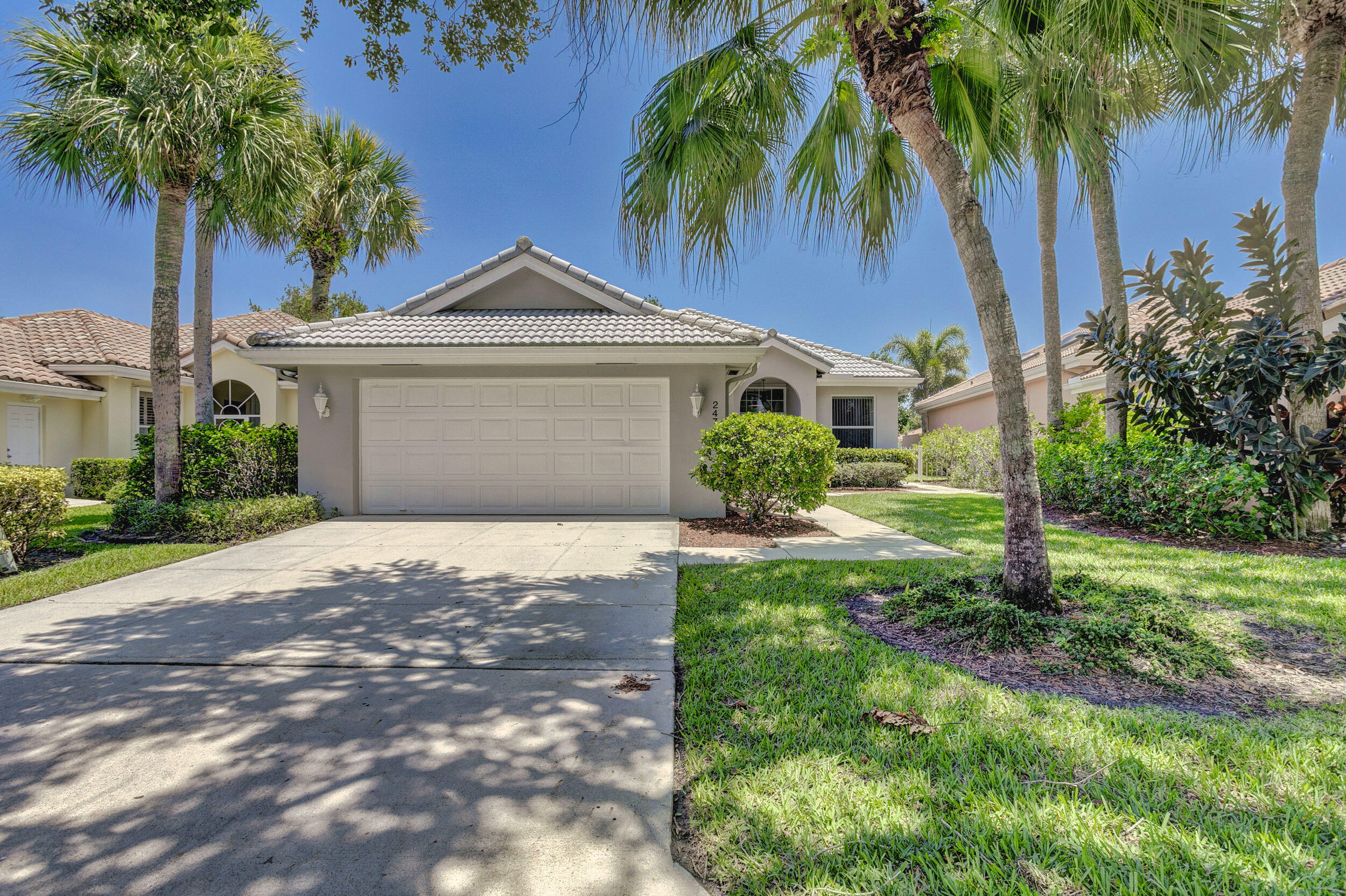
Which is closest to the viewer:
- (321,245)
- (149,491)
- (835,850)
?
(835,850)

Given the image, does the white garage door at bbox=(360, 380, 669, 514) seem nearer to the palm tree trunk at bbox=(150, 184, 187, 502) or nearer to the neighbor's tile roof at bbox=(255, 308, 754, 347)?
the neighbor's tile roof at bbox=(255, 308, 754, 347)

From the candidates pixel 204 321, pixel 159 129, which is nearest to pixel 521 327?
pixel 159 129

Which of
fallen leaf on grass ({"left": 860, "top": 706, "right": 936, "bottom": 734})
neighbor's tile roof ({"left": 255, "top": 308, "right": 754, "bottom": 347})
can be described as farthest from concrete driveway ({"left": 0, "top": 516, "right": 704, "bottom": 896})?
neighbor's tile roof ({"left": 255, "top": 308, "right": 754, "bottom": 347})

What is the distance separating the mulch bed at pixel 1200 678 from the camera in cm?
282

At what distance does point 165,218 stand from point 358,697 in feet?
28.4

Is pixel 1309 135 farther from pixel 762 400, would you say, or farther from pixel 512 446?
pixel 512 446

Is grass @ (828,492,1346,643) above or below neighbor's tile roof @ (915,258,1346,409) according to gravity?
below

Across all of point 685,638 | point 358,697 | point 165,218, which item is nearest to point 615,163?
point 685,638

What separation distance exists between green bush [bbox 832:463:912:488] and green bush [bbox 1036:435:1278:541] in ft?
20.7

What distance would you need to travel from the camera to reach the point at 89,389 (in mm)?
13555

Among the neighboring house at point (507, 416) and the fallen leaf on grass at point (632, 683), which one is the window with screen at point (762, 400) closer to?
the neighboring house at point (507, 416)

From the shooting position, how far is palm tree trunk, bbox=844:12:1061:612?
12.4 feet

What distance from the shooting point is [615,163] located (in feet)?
15.3

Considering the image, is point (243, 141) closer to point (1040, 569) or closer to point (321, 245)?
point (321, 245)
